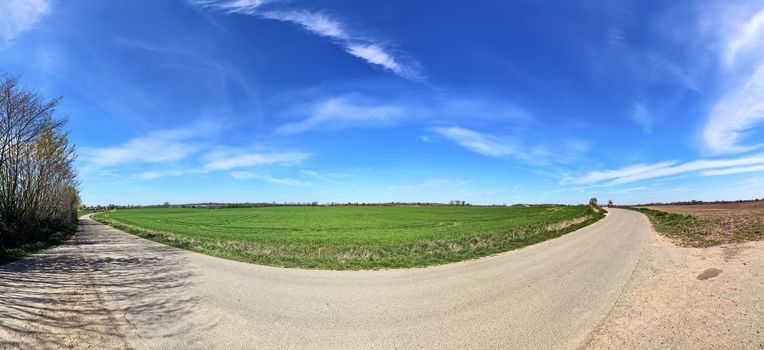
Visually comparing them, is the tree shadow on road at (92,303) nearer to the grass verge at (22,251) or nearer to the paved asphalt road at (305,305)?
the paved asphalt road at (305,305)

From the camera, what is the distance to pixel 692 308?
25.7 ft

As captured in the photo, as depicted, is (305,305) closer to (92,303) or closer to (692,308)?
(92,303)

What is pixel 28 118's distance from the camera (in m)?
21.3

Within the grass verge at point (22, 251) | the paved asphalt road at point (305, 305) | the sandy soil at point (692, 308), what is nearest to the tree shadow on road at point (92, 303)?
the paved asphalt road at point (305, 305)

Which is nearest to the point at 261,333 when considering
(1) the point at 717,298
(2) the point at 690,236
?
(1) the point at 717,298

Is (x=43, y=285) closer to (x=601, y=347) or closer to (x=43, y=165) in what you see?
(x=601, y=347)

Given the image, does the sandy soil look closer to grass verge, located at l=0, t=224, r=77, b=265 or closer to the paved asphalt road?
the paved asphalt road

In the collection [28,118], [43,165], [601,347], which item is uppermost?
[28,118]

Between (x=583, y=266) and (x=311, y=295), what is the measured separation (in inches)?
397

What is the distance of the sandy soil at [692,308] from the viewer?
6305 millimetres

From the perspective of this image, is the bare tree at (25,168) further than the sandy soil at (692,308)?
Yes

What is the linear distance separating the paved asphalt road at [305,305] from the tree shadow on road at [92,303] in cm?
3

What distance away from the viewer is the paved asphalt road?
6.32 metres

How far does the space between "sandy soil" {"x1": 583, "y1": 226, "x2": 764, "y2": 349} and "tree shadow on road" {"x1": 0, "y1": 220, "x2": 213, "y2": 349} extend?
8.48 m
